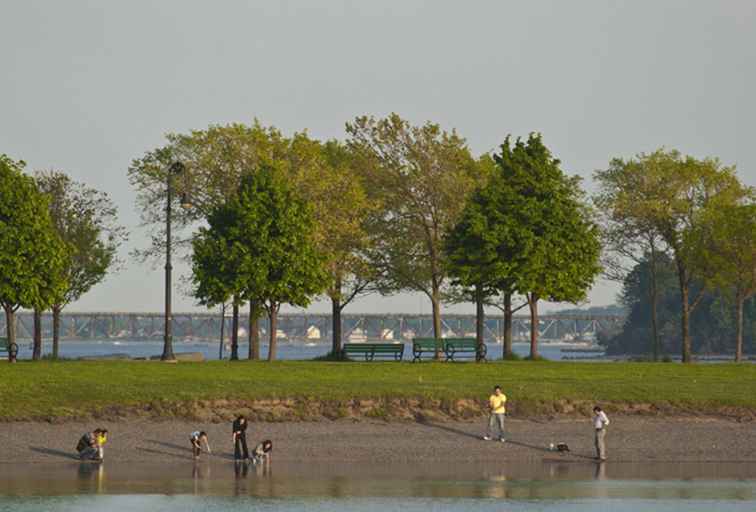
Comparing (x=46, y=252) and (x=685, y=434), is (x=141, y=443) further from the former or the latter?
(x=46, y=252)

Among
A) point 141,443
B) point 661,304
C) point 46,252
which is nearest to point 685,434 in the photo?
point 141,443

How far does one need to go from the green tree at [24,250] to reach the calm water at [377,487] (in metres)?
24.1

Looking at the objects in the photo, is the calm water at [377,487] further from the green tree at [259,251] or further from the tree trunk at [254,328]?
the tree trunk at [254,328]

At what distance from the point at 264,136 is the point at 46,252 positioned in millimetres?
16832

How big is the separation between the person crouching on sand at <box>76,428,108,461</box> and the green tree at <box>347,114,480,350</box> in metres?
37.7

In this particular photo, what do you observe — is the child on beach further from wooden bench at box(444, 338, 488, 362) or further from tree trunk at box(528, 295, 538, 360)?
tree trunk at box(528, 295, 538, 360)

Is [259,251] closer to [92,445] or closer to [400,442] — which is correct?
[400,442]

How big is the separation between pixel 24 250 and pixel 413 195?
24.2 metres

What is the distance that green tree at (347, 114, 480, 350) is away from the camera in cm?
7919

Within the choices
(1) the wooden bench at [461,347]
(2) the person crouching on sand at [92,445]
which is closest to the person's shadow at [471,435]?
(2) the person crouching on sand at [92,445]

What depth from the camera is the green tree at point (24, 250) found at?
65438 mm

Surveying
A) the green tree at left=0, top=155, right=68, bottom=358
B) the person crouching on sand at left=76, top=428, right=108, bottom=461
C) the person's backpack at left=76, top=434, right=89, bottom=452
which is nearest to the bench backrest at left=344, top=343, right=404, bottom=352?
the green tree at left=0, top=155, right=68, bottom=358

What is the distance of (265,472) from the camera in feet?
138

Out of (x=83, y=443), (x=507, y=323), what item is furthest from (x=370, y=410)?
(x=507, y=323)
